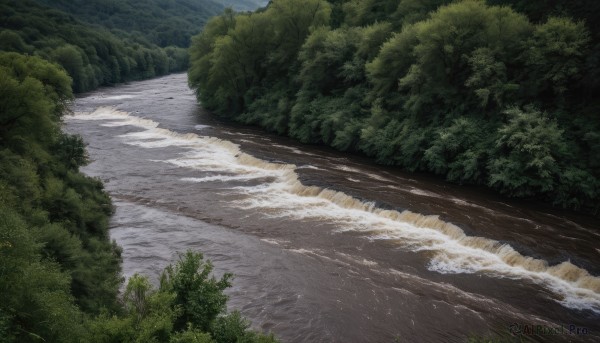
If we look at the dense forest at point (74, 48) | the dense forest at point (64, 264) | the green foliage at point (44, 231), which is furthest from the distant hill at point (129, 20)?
the green foliage at point (44, 231)

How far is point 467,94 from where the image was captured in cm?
3403

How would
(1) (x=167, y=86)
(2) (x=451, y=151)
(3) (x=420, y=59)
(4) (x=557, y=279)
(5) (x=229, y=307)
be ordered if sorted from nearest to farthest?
(5) (x=229, y=307) → (4) (x=557, y=279) → (2) (x=451, y=151) → (3) (x=420, y=59) → (1) (x=167, y=86)

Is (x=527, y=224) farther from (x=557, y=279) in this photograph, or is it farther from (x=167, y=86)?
(x=167, y=86)

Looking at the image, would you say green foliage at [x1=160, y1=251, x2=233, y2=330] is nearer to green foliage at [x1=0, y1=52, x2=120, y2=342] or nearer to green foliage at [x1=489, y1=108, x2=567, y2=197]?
green foliage at [x1=0, y1=52, x2=120, y2=342]

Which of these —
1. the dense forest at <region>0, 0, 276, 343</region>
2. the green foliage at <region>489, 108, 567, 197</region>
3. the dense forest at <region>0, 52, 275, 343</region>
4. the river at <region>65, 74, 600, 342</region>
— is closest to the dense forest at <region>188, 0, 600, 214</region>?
the green foliage at <region>489, 108, 567, 197</region>

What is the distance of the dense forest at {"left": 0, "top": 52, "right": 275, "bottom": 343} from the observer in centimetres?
906

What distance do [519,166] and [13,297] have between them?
27834 millimetres

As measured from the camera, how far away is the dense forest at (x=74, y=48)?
7912cm

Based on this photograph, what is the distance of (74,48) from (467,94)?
78.3 m

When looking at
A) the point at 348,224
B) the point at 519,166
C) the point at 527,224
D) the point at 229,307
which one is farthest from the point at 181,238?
the point at 519,166

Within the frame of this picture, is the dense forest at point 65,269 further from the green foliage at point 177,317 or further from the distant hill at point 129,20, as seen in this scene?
the distant hill at point 129,20

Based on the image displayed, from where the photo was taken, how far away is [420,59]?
34.9m

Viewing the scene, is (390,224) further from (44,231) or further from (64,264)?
(44,231)

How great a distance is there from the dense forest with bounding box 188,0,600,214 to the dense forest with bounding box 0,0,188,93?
4950 centimetres
